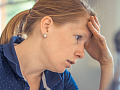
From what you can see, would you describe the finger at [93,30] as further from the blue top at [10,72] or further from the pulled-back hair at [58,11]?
the blue top at [10,72]

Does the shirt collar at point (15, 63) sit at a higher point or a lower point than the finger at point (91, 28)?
lower

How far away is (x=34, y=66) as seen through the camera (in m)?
0.80

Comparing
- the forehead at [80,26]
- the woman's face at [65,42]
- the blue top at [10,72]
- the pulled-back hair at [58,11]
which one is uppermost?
the pulled-back hair at [58,11]

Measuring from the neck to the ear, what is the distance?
68 mm

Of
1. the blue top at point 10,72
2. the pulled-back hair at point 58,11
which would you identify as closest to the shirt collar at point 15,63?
the blue top at point 10,72

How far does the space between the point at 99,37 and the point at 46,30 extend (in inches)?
10.2

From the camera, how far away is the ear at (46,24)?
28.3 inches

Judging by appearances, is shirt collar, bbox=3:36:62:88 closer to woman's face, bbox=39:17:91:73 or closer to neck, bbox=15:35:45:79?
neck, bbox=15:35:45:79

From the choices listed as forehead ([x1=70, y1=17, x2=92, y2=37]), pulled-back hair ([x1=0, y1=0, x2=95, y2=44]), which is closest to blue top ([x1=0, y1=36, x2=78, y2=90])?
pulled-back hair ([x1=0, y1=0, x2=95, y2=44])

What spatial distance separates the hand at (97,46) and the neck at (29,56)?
0.26m

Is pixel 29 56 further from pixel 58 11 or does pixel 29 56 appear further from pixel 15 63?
pixel 58 11

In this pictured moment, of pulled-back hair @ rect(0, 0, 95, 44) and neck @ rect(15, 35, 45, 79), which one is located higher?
pulled-back hair @ rect(0, 0, 95, 44)

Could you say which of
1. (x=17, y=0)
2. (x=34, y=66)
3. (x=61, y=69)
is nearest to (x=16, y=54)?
(x=34, y=66)

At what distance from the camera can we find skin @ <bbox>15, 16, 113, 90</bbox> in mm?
704
